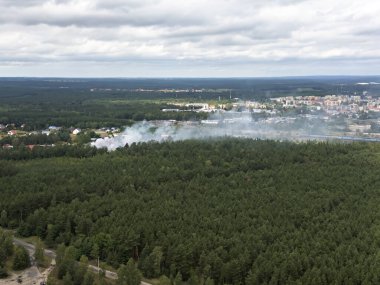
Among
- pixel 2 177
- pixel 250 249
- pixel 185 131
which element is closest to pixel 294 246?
pixel 250 249

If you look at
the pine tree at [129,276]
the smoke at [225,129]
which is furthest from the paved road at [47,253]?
the smoke at [225,129]

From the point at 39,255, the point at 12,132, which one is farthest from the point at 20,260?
the point at 12,132

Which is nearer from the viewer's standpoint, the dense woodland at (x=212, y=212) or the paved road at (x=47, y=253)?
the dense woodland at (x=212, y=212)

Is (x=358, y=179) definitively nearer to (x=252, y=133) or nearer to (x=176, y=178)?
(x=176, y=178)

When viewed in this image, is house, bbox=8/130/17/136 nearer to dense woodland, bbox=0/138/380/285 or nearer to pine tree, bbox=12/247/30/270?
dense woodland, bbox=0/138/380/285

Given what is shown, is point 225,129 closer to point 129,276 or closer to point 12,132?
point 12,132

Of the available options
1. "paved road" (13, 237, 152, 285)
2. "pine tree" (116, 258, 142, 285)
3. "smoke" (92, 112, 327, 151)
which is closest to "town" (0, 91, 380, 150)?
Answer: "smoke" (92, 112, 327, 151)

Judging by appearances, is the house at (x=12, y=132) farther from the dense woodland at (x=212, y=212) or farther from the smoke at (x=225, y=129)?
the dense woodland at (x=212, y=212)
